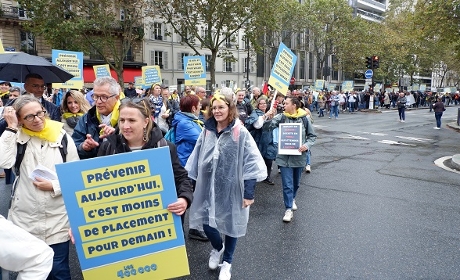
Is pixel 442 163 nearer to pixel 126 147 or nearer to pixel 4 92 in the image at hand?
pixel 126 147

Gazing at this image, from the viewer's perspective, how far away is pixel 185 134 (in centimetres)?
467

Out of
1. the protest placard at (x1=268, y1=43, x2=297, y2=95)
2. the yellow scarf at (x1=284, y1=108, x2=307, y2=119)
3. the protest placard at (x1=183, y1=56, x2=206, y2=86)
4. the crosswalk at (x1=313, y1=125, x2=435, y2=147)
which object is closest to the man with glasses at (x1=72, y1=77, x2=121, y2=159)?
the yellow scarf at (x1=284, y1=108, x2=307, y2=119)

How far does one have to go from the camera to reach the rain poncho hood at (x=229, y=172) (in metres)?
3.57

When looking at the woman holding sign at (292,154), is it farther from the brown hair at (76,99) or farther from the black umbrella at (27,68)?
the black umbrella at (27,68)

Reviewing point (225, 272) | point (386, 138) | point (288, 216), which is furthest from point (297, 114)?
point (386, 138)

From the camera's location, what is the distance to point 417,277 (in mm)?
3793

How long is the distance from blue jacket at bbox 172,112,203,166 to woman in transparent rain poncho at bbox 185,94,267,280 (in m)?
1.00

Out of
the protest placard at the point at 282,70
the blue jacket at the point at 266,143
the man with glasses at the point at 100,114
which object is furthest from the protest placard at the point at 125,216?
the blue jacket at the point at 266,143

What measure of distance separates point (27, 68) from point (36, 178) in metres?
3.93

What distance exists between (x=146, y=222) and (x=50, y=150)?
0.89 meters

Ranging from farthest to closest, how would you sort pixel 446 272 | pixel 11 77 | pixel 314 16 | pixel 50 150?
pixel 314 16 → pixel 11 77 → pixel 446 272 → pixel 50 150

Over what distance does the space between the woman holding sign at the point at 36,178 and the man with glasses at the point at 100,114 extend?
1.67ft

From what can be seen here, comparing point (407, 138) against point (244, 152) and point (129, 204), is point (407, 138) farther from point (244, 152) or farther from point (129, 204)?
point (129, 204)

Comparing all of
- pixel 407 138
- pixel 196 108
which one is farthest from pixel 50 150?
pixel 407 138
